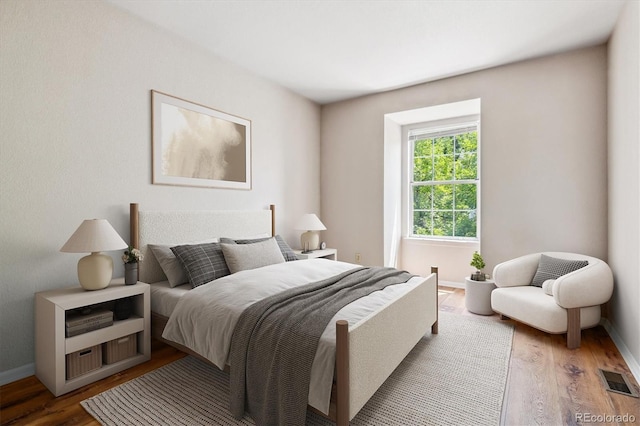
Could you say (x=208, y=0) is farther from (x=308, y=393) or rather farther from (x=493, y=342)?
(x=493, y=342)

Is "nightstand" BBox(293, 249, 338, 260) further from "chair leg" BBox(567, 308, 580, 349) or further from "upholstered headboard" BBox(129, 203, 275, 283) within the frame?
"chair leg" BBox(567, 308, 580, 349)

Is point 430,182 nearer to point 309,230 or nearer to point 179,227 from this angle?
point 309,230

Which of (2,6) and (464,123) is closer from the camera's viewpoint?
(2,6)

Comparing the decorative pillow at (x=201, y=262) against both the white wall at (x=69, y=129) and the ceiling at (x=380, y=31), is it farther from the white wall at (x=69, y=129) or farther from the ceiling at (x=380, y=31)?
the ceiling at (x=380, y=31)

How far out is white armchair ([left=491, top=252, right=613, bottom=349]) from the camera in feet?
8.53

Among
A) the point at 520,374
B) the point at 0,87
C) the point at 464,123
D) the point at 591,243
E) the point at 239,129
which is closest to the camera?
the point at 0,87

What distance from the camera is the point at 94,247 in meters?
2.11

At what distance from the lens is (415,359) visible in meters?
2.41

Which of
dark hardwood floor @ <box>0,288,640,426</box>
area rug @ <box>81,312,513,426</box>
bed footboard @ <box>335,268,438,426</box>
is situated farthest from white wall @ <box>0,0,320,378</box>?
bed footboard @ <box>335,268,438,426</box>

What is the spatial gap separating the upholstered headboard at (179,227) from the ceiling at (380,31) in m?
1.69

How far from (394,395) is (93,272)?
2.14 meters

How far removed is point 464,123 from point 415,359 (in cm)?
345

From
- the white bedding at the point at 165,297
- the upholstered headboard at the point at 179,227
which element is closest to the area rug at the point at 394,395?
the white bedding at the point at 165,297

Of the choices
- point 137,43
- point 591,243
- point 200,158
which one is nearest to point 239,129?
point 200,158
